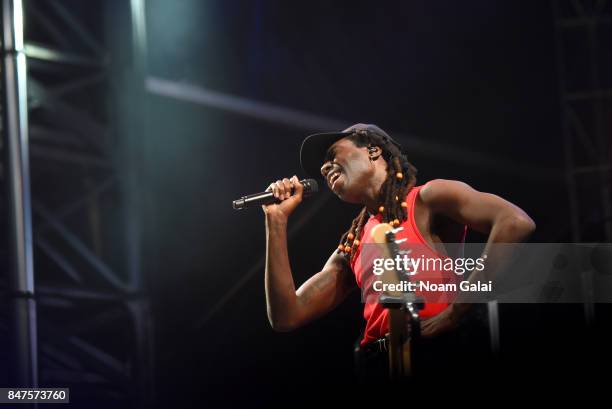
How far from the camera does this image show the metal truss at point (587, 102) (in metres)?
5.34

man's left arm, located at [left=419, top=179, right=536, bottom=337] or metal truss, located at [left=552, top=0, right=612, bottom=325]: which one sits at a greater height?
metal truss, located at [left=552, top=0, right=612, bottom=325]

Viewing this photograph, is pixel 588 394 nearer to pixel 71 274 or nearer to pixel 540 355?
pixel 540 355

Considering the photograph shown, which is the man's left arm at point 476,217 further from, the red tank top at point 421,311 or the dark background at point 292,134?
the dark background at point 292,134

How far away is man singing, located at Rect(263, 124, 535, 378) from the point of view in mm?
2793

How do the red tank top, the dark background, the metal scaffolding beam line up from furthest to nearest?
1. the dark background
2. the metal scaffolding beam
3. the red tank top

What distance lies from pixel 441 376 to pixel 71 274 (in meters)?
3.93

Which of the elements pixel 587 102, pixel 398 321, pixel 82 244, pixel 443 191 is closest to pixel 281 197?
pixel 443 191

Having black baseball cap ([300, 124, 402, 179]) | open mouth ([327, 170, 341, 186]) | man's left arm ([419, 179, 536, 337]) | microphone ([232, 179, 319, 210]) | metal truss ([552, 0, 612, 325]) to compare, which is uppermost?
metal truss ([552, 0, 612, 325])

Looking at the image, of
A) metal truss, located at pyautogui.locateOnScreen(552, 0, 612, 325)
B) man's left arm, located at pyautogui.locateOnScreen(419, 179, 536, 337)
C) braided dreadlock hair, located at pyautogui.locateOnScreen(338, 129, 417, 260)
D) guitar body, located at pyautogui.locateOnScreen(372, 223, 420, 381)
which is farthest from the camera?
metal truss, located at pyautogui.locateOnScreen(552, 0, 612, 325)

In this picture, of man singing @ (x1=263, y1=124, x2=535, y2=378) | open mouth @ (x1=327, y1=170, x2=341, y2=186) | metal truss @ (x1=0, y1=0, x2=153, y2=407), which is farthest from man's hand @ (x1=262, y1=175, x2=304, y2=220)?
metal truss @ (x1=0, y1=0, x2=153, y2=407)

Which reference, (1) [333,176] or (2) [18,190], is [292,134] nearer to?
(2) [18,190]

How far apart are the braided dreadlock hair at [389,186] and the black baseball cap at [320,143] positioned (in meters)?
0.02

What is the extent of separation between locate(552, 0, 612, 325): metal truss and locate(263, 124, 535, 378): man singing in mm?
2516

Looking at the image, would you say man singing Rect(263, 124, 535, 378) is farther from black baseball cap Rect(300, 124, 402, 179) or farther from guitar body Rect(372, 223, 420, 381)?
guitar body Rect(372, 223, 420, 381)
